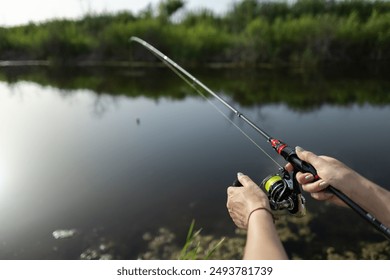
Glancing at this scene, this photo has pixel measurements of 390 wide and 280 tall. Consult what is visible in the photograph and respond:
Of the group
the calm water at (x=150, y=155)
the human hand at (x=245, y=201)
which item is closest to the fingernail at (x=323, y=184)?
the human hand at (x=245, y=201)

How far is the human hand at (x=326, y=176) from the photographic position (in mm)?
2008

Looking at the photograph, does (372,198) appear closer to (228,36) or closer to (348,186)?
(348,186)

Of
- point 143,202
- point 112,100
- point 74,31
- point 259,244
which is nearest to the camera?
point 259,244

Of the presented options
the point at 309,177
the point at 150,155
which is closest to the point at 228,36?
the point at 150,155

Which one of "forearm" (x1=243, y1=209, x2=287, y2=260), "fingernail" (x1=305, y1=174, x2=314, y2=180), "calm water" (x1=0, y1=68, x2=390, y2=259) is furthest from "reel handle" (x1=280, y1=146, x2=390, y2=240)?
"calm water" (x1=0, y1=68, x2=390, y2=259)

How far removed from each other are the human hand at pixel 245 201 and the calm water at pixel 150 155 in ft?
9.84

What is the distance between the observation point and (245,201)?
69.9 inches

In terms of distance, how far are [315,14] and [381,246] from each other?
89.7 feet

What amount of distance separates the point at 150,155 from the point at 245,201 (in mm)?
5990

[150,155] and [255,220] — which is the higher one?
[255,220]

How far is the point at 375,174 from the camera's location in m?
6.39

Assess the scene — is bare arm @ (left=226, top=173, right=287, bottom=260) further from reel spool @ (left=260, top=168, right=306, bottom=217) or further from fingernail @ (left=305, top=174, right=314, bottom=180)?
fingernail @ (left=305, top=174, right=314, bottom=180)
